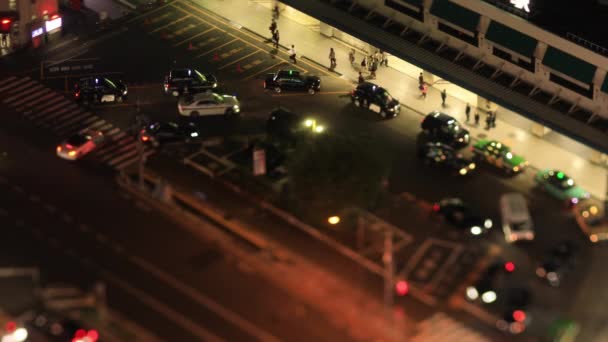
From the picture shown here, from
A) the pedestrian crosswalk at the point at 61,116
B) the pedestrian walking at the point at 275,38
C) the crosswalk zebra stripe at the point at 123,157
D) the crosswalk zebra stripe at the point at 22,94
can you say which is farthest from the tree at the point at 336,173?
the crosswalk zebra stripe at the point at 22,94

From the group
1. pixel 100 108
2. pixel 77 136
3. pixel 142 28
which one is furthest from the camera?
pixel 142 28

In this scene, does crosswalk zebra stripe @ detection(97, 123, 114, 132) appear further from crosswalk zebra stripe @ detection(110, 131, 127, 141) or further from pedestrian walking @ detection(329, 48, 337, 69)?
pedestrian walking @ detection(329, 48, 337, 69)

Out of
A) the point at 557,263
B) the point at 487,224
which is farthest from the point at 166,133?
the point at 557,263

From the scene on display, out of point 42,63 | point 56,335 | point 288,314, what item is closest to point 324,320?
point 288,314

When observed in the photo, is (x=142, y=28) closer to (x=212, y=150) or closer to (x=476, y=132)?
(x=212, y=150)

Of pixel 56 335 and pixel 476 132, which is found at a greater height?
pixel 476 132

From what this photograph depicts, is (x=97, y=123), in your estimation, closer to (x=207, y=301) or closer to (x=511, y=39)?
(x=207, y=301)

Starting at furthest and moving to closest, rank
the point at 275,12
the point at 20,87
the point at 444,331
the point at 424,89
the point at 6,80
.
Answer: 1. the point at 275,12
2. the point at 6,80
3. the point at 424,89
4. the point at 20,87
5. the point at 444,331
